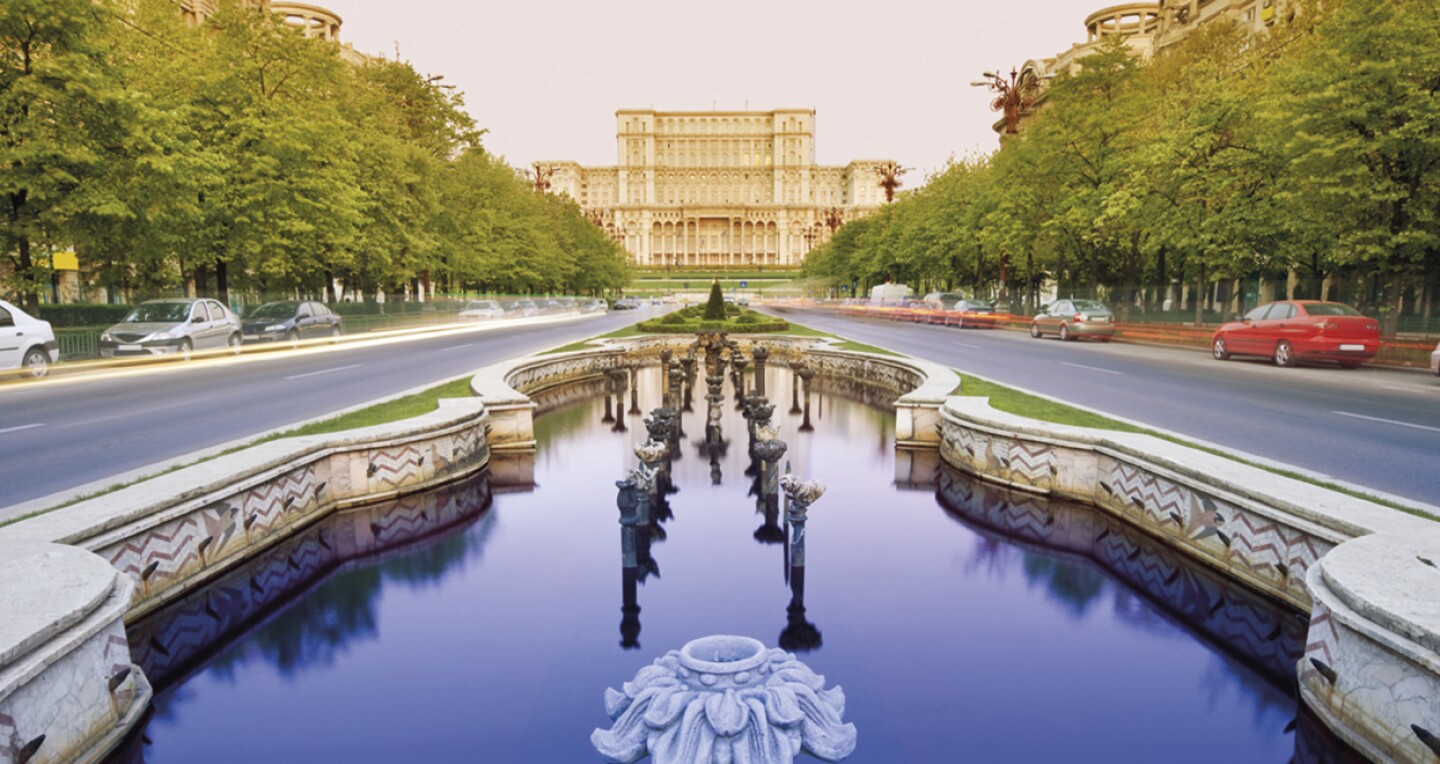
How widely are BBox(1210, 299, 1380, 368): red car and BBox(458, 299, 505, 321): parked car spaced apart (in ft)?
139

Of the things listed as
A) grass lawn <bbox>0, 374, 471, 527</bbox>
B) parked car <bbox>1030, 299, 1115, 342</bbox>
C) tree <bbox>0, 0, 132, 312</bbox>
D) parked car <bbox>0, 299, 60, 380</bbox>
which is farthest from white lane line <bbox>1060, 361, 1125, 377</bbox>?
tree <bbox>0, 0, 132, 312</bbox>

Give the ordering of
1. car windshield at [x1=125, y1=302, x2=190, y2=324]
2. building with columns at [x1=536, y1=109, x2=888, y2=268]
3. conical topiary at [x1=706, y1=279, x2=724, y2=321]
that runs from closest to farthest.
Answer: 1. car windshield at [x1=125, y1=302, x2=190, y2=324]
2. conical topiary at [x1=706, y1=279, x2=724, y2=321]
3. building with columns at [x1=536, y1=109, x2=888, y2=268]

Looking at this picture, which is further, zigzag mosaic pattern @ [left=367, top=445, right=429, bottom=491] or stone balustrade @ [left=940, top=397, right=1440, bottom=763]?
zigzag mosaic pattern @ [left=367, top=445, right=429, bottom=491]

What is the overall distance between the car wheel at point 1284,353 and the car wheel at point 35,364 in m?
31.7

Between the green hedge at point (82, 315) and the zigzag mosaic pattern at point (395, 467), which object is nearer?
the zigzag mosaic pattern at point (395, 467)

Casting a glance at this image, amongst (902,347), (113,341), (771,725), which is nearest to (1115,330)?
(902,347)

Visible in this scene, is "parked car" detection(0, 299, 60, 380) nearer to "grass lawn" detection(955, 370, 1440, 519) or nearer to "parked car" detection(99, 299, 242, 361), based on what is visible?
"parked car" detection(99, 299, 242, 361)

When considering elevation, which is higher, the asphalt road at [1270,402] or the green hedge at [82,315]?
the green hedge at [82,315]

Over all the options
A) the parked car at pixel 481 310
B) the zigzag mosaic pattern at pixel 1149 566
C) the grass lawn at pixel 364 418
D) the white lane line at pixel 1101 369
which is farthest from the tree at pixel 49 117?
the parked car at pixel 481 310

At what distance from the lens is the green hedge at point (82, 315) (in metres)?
25.0

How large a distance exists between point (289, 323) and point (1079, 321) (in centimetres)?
3235

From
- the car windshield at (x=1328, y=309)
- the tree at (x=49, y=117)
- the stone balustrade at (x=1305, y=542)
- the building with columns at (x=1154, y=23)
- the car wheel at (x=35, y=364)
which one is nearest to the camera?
the stone balustrade at (x=1305, y=542)

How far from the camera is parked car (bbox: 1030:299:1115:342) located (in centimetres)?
3144

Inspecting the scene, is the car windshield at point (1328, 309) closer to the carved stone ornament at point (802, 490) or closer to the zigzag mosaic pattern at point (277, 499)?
the carved stone ornament at point (802, 490)
